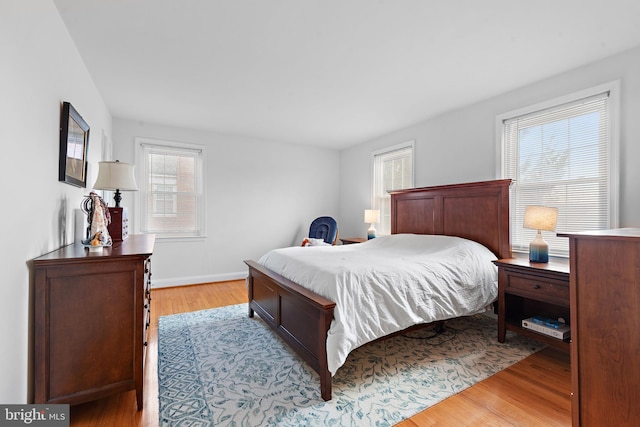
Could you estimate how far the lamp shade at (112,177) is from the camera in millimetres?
2402

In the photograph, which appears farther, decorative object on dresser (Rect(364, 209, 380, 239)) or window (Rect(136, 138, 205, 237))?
decorative object on dresser (Rect(364, 209, 380, 239))

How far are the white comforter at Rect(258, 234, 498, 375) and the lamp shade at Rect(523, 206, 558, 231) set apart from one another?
0.50 m

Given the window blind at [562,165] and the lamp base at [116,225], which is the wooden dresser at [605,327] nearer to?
the window blind at [562,165]

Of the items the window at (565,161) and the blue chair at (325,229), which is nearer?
the window at (565,161)

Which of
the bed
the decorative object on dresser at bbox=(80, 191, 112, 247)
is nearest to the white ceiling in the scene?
the bed

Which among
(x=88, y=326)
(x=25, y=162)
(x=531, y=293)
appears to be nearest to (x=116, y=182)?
(x=25, y=162)

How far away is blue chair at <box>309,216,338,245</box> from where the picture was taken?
511 centimetres

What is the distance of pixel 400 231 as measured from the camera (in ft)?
13.9

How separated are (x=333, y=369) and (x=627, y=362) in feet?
4.42

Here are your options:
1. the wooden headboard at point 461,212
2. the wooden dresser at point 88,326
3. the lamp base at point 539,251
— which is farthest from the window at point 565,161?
the wooden dresser at point 88,326

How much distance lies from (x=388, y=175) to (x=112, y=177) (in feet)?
12.4

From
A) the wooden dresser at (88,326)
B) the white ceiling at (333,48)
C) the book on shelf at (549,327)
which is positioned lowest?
the book on shelf at (549,327)

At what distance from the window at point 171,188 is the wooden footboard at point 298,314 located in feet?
6.97

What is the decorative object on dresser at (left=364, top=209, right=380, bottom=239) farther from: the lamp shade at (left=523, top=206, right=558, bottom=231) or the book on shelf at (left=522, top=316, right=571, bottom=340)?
the book on shelf at (left=522, top=316, right=571, bottom=340)
